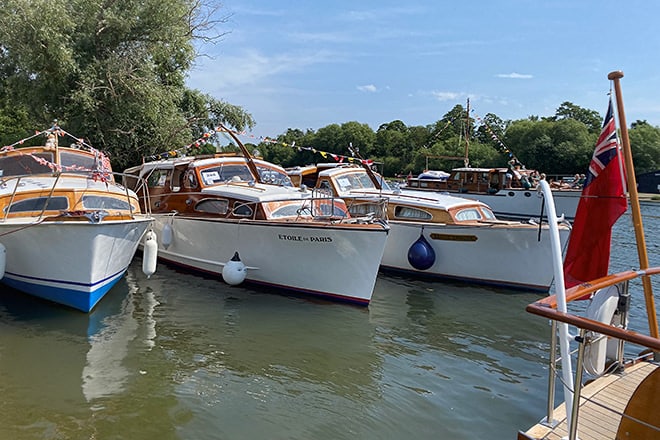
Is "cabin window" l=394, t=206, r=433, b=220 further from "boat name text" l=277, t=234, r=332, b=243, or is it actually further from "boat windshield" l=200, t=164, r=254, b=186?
"boat windshield" l=200, t=164, r=254, b=186

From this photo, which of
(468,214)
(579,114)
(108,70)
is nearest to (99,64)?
(108,70)

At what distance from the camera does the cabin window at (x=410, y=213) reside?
1184 centimetres

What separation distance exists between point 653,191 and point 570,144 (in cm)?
5836

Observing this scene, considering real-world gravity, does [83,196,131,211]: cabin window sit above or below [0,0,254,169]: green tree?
below

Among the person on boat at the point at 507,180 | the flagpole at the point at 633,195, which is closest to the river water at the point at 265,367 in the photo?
the flagpole at the point at 633,195

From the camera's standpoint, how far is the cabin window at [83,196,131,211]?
29.7 feet

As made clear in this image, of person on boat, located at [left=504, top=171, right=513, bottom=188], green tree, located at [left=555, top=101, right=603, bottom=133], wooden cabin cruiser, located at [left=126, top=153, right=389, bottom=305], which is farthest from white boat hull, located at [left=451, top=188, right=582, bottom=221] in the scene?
green tree, located at [left=555, top=101, right=603, bottom=133]

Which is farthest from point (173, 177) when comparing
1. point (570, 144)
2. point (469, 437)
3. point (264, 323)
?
point (570, 144)

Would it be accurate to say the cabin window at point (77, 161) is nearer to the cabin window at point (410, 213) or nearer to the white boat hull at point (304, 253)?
the white boat hull at point (304, 253)

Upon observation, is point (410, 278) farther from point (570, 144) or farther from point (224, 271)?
point (570, 144)

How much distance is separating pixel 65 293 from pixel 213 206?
359 centimetres

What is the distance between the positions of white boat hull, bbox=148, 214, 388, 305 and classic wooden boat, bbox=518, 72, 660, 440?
4.89 m

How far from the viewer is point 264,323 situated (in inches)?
328

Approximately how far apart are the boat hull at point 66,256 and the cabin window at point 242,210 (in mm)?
2154
